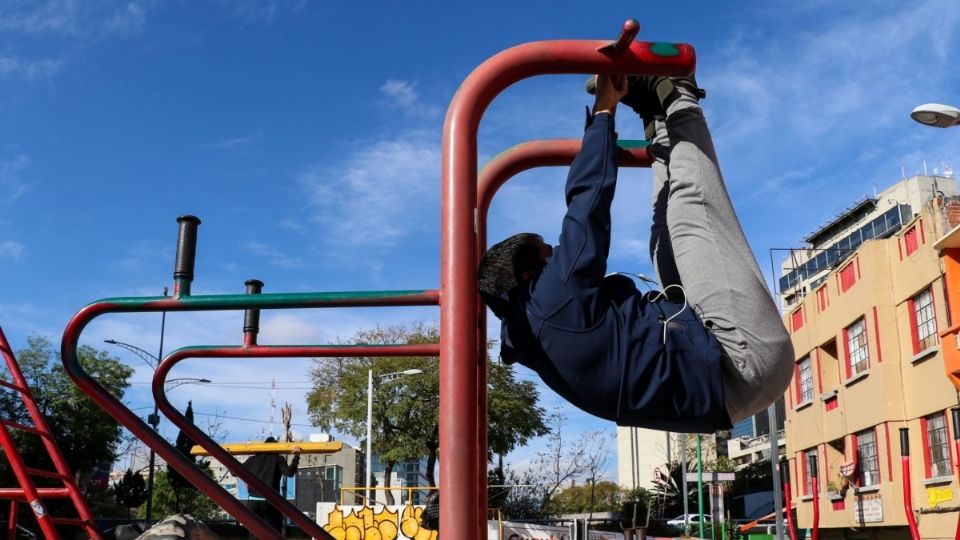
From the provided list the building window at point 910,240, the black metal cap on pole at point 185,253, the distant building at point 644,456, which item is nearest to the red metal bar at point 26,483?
the black metal cap on pole at point 185,253

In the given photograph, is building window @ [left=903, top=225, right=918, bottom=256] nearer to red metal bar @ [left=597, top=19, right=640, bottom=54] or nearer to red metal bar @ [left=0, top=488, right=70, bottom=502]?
red metal bar @ [left=0, top=488, right=70, bottom=502]

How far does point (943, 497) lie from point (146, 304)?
654 inches

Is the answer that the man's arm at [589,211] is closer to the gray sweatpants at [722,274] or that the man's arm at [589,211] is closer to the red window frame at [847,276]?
the gray sweatpants at [722,274]

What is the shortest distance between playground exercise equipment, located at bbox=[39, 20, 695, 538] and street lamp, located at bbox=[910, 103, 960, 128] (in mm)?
8959

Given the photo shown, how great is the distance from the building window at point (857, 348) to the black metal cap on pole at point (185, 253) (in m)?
18.8

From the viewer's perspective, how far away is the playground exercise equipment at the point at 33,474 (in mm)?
3609

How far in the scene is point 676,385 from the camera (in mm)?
1981

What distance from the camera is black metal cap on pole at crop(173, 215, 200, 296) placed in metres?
2.25

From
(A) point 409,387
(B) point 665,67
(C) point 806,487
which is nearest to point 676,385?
(B) point 665,67

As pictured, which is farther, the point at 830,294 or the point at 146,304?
the point at 830,294

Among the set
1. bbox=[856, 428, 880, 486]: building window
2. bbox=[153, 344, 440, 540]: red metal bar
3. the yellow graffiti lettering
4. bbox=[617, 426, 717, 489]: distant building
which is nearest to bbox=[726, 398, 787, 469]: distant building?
bbox=[617, 426, 717, 489]: distant building

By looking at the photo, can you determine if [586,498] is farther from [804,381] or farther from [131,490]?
[804,381]

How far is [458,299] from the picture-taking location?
1.94 metres

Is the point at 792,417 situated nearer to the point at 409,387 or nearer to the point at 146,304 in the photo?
the point at 409,387
